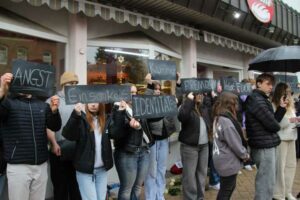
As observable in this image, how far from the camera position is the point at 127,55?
6730 millimetres

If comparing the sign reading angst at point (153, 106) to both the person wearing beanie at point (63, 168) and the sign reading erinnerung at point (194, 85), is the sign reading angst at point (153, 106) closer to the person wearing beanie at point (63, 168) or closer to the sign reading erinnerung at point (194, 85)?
the sign reading erinnerung at point (194, 85)

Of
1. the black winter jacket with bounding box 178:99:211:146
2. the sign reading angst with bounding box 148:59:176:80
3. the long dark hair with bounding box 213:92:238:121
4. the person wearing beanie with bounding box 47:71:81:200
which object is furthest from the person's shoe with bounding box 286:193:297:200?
the person wearing beanie with bounding box 47:71:81:200

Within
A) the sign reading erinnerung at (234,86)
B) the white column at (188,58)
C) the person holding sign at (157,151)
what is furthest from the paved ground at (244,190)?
the white column at (188,58)

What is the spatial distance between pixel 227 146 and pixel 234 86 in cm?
160

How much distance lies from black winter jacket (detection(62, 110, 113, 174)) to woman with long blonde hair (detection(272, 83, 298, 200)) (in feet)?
8.83

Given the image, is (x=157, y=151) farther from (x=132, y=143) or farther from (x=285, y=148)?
(x=285, y=148)

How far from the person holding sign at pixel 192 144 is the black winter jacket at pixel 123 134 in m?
0.71

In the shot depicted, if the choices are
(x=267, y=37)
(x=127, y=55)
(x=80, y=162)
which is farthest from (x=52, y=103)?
(x=267, y=37)

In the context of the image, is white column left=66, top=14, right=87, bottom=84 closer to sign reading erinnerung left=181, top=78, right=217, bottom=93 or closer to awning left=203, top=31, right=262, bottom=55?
sign reading erinnerung left=181, top=78, right=217, bottom=93

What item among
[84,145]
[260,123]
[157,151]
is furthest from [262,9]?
[84,145]

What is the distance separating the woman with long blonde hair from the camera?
5.02 metres

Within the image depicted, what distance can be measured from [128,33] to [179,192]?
126 inches

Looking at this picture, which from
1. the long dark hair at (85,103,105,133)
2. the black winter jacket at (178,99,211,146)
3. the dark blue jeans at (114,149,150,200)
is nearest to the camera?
the long dark hair at (85,103,105,133)

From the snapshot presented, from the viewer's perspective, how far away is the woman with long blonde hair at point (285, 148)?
5020mm
